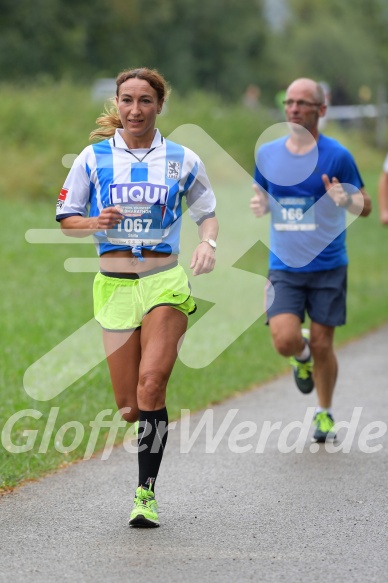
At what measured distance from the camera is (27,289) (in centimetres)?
1669

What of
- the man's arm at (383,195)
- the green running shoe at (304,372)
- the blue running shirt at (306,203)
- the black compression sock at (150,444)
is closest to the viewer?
the black compression sock at (150,444)

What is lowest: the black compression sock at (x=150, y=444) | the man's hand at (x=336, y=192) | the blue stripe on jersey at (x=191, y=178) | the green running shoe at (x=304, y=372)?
the black compression sock at (x=150, y=444)

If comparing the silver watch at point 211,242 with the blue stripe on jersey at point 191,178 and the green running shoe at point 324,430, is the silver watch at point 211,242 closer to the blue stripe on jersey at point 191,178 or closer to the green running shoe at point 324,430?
the blue stripe on jersey at point 191,178

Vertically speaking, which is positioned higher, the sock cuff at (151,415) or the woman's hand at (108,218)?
the woman's hand at (108,218)

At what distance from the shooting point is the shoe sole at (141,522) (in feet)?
20.8

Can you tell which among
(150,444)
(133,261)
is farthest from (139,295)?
(150,444)

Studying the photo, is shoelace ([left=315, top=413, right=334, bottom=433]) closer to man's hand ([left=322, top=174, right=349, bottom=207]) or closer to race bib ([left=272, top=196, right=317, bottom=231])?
race bib ([left=272, top=196, right=317, bottom=231])

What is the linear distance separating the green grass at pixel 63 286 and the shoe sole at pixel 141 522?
1.23 metres

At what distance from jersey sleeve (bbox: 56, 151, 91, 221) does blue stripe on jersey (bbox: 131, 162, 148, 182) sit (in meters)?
0.23

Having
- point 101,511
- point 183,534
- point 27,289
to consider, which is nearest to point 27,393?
point 101,511

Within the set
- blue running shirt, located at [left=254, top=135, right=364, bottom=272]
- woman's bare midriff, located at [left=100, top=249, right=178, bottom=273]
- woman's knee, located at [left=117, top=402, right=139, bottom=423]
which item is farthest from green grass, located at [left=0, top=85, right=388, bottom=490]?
blue running shirt, located at [left=254, top=135, right=364, bottom=272]

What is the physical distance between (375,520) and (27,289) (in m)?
10.6

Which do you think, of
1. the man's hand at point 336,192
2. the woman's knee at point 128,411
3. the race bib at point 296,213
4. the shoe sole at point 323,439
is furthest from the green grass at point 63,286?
the man's hand at point 336,192

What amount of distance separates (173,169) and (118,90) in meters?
0.49
